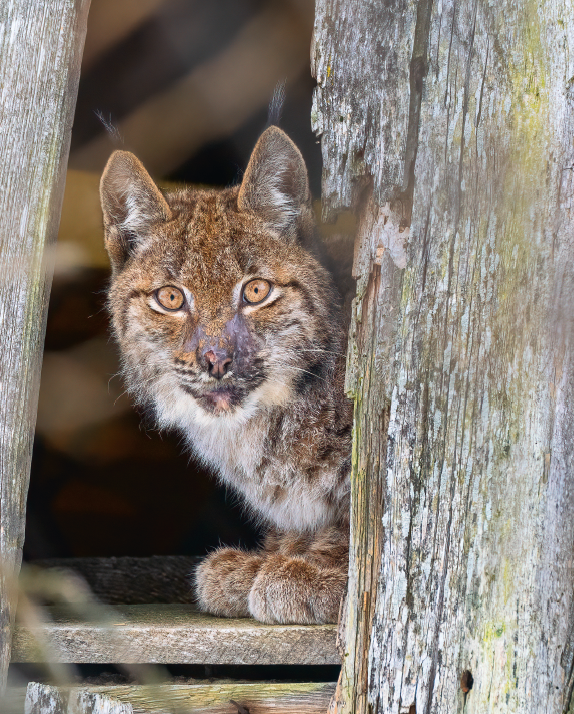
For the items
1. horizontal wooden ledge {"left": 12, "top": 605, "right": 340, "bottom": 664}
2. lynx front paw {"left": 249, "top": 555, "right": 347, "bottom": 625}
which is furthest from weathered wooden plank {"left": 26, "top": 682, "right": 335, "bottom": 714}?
lynx front paw {"left": 249, "top": 555, "right": 347, "bottom": 625}

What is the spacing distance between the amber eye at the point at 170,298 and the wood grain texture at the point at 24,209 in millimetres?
547

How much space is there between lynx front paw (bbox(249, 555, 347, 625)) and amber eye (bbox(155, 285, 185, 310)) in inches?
37.8

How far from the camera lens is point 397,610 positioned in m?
1.63

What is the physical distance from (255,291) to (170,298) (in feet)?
1.02

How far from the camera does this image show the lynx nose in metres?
2.29

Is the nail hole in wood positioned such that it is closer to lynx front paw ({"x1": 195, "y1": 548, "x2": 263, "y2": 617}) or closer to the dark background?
lynx front paw ({"x1": 195, "y1": 548, "x2": 263, "y2": 617})

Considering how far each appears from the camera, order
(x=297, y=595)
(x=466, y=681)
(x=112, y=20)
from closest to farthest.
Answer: (x=466, y=681) → (x=297, y=595) → (x=112, y=20)

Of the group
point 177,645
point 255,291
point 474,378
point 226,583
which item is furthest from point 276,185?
point 177,645

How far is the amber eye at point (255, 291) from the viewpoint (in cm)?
251

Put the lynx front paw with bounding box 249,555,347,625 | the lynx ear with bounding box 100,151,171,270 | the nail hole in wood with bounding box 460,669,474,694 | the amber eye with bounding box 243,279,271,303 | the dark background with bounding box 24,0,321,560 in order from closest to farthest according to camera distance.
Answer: the nail hole in wood with bounding box 460,669,474,694, the lynx front paw with bounding box 249,555,347,625, the amber eye with bounding box 243,279,271,303, the lynx ear with bounding box 100,151,171,270, the dark background with bounding box 24,0,321,560

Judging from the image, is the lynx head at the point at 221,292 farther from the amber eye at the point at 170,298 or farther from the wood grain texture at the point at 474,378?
the wood grain texture at the point at 474,378

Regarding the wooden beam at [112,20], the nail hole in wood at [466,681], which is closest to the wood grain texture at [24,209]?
the nail hole in wood at [466,681]

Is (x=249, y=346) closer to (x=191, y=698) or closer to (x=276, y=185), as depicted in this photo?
(x=276, y=185)

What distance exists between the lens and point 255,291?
8.27 feet
